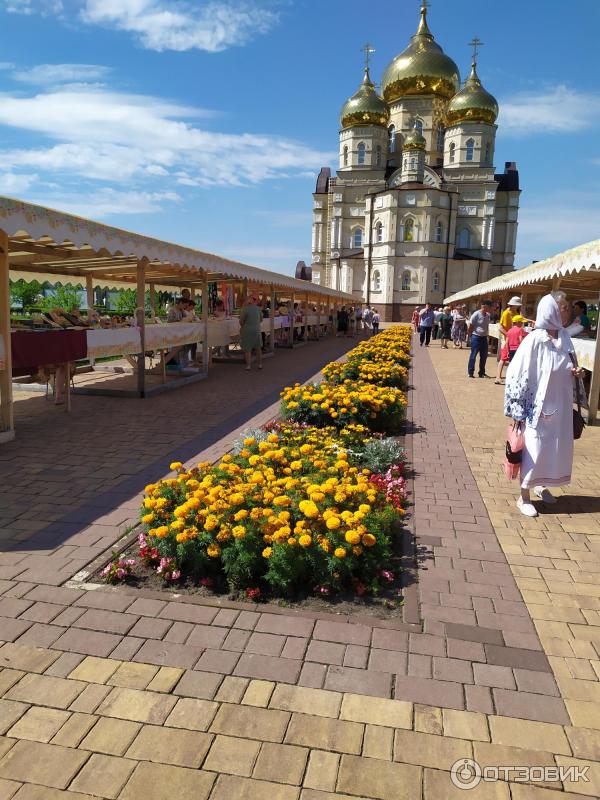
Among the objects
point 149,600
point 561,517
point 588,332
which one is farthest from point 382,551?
point 588,332

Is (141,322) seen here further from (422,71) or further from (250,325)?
(422,71)

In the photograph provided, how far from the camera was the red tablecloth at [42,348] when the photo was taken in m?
6.97

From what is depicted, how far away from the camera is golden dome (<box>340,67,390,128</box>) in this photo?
49.9 metres

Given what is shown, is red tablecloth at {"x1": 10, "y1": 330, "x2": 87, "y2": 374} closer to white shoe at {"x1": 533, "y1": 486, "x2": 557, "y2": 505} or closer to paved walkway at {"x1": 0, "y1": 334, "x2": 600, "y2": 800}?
paved walkway at {"x1": 0, "y1": 334, "x2": 600, "y2": 800}

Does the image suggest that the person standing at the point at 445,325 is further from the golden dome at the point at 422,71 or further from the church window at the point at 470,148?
the golden dome at the point at 422,71

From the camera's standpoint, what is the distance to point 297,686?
8.00ft

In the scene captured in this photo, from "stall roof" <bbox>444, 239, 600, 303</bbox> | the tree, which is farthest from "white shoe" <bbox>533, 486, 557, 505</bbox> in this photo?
the tree

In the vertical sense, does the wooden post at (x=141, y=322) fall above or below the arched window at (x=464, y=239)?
below

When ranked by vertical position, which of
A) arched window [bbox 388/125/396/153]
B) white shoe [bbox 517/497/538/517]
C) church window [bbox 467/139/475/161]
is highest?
arched window [bbox 388/125/396/153]

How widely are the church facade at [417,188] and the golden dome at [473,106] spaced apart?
3.3 inches

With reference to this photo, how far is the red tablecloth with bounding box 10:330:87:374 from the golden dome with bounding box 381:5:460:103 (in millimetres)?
52251

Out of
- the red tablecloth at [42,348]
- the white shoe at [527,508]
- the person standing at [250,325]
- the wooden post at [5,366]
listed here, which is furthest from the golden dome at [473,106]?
the white shoe at [527,508]

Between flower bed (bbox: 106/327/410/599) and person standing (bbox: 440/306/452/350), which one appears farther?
person standing (bbox: 440/306/452/350)

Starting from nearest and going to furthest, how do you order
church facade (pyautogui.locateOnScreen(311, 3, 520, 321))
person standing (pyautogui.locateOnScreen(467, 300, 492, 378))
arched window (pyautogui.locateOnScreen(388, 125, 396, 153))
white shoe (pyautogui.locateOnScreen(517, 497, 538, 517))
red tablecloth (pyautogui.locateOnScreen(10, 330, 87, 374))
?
white shoe (pyautogui.locateOnScreen(517, 497, 538, 517)), red tablecloth (pyautogui.locateOnScreen(10, 330, 87, 374)), person standing (pyautogui.locateOnScreen(467, 300, 492, 378)), church facade (pyautogui.locateOnScreen(311, 3, 520, 321)), arched window (pyautogui.locateOnScreen(388, 125, 396, 153))
